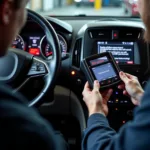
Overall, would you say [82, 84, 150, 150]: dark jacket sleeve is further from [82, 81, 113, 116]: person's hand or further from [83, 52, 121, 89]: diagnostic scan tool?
[83, 52, 121, 89]: diagnostic scan tool

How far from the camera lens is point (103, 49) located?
268cm

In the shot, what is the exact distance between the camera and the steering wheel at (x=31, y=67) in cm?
210

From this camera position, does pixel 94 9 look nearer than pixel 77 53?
No

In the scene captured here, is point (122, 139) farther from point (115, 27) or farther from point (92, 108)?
point (115, 27)

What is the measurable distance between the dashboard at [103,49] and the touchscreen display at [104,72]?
0.37m

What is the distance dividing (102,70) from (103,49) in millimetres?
421

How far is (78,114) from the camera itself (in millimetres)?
2820

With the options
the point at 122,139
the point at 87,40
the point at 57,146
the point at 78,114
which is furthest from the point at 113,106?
the point at 57,146

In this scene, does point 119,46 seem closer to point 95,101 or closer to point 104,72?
point 104,72

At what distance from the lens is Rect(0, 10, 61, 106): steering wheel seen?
2.10m

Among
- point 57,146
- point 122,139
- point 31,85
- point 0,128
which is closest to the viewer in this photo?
point 0,128

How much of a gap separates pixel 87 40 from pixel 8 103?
5.85ft

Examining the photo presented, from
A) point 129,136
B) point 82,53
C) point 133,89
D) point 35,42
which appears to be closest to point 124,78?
point 133,89

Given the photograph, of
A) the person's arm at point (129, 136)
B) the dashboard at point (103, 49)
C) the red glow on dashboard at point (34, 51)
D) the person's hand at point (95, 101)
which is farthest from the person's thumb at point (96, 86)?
the red glow on dashboard at point (34, 51)
